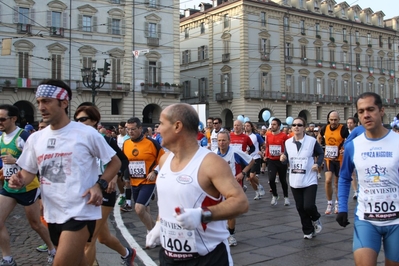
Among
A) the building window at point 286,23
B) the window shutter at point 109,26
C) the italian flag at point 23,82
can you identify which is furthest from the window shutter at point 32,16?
the building window at point 286,23

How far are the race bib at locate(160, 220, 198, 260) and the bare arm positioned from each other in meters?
0.30

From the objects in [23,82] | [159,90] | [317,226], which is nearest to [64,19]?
[23,82]

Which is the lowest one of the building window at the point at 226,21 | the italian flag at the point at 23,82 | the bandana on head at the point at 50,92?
the bandana on head at the point at 50,92

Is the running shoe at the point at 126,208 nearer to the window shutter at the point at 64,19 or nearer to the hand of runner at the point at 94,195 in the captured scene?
the hand of runner at the point at 94,195

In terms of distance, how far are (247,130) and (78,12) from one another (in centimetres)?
2882

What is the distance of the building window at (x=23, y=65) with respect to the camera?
3659 cm

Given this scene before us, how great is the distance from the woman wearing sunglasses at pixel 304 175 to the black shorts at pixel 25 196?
3809 mm

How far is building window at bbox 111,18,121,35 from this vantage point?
40.7 metres

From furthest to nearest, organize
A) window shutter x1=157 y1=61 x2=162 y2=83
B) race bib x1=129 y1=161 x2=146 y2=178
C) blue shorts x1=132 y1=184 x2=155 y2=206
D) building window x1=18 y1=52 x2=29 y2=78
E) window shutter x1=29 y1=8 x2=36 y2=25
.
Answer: window shutter x1=157 y1=61 x2=162 y2=83, window shutter x1=29 y1=8 x2=36 y2=25, building window x1=18 y1=52 x2=29 y2=78, race bib x1=129 y1=161 x2=146 y2=178, blue shorts x1=132 y1=184 x2=155 y2=206

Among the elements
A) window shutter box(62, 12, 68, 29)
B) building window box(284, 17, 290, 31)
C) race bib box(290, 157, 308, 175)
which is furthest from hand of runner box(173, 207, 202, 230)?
building window box(284, 17, 290, 31)

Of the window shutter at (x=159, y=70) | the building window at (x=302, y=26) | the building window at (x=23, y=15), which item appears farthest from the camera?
the building window at (x=302, y=26)

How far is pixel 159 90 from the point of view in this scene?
142 feet

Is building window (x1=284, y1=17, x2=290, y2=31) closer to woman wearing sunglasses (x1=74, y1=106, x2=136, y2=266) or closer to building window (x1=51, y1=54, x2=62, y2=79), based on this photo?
building window (x1=51, y1=54, x2=62, y2=79)

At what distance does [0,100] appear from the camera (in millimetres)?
36062
